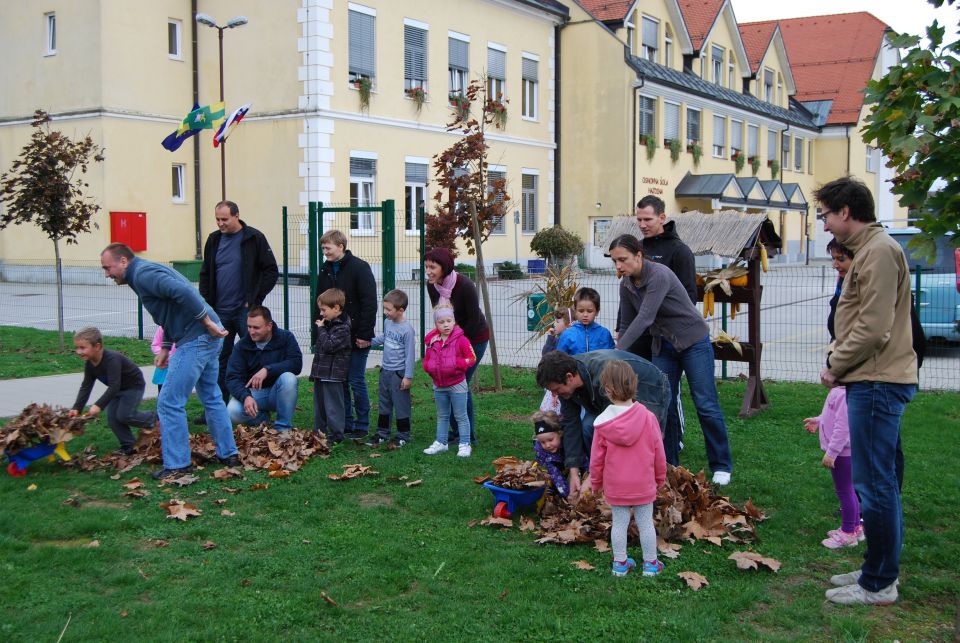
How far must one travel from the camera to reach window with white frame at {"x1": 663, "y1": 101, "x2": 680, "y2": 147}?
40969 millimetres

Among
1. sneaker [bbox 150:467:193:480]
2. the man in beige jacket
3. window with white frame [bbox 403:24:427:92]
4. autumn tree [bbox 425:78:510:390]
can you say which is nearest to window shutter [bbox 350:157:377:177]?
window with white frame [bbox 403:24:427:92]

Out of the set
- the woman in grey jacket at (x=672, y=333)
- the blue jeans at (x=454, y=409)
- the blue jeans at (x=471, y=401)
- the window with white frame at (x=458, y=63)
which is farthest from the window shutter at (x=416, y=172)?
the woman in grey jacket at (x=672, y=333)

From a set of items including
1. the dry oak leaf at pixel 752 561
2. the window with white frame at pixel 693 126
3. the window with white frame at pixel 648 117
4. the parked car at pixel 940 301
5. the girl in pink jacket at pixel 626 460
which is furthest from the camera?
the window with white frame at pixel 693 126

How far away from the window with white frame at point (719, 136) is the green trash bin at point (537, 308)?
36.8 metres

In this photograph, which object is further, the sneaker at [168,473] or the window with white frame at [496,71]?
the window with white frame at [496,71]

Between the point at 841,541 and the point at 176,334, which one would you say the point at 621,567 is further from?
the point at 176,334

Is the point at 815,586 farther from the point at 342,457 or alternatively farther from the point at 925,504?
the point at 342,457

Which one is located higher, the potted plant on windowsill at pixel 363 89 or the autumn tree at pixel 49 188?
the potted plant on windowsill at pixel 363 89

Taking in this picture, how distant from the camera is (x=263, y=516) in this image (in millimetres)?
6145

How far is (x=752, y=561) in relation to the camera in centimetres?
512

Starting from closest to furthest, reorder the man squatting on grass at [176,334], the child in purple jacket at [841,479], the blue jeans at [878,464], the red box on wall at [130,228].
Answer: the blue jeans at [878,464] < the child in purple jacket at [841,479] < the man squatting on grass at [176,334] < the red box on wall at [130,228]

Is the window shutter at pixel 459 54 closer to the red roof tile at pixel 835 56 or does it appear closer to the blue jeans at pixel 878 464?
the blue jeans at pixel 878 464

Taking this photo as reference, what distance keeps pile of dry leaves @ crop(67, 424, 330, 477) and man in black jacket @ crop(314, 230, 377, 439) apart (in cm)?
63

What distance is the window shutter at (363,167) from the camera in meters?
29.2
